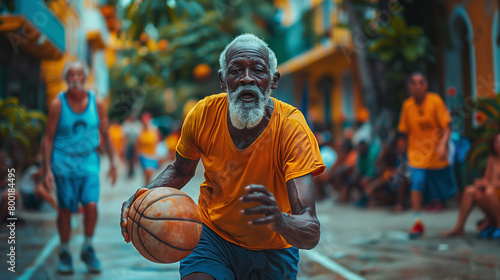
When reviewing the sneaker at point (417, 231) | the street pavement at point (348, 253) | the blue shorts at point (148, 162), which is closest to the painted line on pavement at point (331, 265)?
the street pavement at point (348, 253)

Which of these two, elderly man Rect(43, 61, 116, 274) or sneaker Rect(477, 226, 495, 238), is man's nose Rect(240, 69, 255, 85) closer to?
elderly man Rect(43, 61, 116, 274)

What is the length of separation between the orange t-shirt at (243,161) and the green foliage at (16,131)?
6.40 m

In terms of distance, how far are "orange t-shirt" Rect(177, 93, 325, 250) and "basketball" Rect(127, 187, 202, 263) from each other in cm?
27

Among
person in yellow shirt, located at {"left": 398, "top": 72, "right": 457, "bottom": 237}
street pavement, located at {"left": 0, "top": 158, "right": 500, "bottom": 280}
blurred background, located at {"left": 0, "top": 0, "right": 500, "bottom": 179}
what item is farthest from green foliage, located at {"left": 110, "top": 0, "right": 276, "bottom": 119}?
person in yellow shirt, located at {"left": 398, "top": 72, "right": 457, "bottom": 237}

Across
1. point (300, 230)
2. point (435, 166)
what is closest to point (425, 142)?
point (435, 166)

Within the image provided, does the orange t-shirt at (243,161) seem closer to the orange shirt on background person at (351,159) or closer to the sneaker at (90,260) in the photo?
the sneaker at (90,260)

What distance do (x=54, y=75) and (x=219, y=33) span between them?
33.0ft

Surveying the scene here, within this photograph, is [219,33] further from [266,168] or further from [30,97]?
[266,168]

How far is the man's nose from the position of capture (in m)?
2.97

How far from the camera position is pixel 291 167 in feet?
9.60

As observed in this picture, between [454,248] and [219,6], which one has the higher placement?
[219,6]

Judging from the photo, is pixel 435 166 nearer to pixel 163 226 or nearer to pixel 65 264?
pixel 65 264

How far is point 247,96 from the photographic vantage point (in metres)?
3.00

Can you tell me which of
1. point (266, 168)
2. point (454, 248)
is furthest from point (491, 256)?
point (266, 168)
